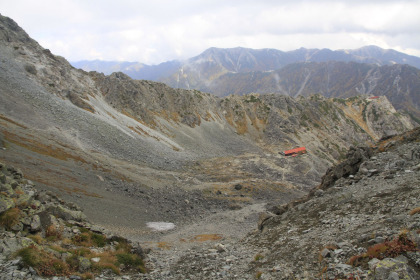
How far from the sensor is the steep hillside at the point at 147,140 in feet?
138

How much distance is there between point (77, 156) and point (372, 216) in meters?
46.6

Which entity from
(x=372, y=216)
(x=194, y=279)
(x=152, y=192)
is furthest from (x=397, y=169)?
(x=152, y=192)

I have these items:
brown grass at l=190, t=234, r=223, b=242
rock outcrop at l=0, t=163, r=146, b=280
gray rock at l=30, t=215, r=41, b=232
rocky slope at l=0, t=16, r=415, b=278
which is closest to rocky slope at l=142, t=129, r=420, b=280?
rock outcrop at l=0, t=163, r=146, b=280

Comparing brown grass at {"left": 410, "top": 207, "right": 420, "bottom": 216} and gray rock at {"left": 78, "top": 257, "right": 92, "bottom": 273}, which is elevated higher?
brown grass at {"left": 410, "top": 207, "right": 420, "bottom": 216}

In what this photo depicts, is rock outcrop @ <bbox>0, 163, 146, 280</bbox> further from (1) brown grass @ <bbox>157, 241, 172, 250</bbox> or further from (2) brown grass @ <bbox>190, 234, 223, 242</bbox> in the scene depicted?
(2) brown grass @ <bbox>190, 234, 223, 242</bbox>

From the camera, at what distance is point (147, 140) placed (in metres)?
79.6

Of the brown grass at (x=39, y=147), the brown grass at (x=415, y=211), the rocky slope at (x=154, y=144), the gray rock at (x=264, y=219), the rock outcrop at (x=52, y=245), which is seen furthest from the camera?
the brown grass at (x=39, y=147)

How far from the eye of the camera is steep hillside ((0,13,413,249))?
4219 centimetres

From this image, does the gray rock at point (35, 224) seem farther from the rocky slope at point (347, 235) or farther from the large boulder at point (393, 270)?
the large boulder at point (393, 270)

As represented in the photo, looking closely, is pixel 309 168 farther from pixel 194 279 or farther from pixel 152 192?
pixel 194 279

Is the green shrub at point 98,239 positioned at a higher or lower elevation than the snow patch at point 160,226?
higher

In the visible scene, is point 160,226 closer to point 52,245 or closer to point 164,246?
point 164,246

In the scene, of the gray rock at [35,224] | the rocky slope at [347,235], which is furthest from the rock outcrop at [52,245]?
the rocky slope at [347,235]

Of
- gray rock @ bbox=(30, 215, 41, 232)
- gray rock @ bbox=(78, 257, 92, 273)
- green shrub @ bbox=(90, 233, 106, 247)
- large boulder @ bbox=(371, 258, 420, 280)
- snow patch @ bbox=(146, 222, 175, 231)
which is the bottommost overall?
snow patch @ bbox=(146, 222, 175, 231)
